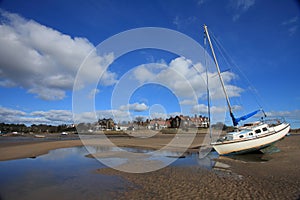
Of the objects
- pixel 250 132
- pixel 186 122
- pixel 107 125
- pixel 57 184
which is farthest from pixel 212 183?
pixel 107 125

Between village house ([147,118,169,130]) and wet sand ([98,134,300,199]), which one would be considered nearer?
wet sand ([98,134,300,199])

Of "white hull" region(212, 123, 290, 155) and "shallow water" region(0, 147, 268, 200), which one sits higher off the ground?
"white hull" region(212, 123, 290, 155)

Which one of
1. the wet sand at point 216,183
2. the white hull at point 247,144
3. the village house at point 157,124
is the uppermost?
the village house at point 157,124

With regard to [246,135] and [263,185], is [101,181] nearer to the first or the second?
[263,185]

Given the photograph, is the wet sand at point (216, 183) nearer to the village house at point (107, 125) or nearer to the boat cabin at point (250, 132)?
the boat cabin at point (250, 132)

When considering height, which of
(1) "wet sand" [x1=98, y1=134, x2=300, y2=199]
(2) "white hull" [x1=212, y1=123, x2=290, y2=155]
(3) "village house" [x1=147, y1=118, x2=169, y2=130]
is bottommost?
(1) "wet sand" [x1=98, y1=134, x2=300, y2=199]

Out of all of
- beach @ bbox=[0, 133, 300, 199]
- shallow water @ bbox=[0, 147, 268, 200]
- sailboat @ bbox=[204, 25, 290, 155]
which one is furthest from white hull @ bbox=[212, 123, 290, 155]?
shallow water @ bbox=[0, 147, 268, 200]

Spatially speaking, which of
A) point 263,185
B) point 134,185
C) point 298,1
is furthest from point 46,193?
point 298,1

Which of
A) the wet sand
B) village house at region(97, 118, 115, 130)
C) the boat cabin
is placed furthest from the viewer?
village house at region(97, 118, 115, 130)

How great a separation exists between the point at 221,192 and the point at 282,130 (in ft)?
51.0

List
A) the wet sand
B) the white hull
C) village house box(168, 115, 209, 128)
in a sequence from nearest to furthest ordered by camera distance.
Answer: the wet sand < the white hull < village house box(168, 115, 209, 128)

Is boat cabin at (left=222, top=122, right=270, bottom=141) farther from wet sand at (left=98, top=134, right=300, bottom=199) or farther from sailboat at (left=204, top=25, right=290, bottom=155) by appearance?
wet sand at (left=98, top=134, right=300, bottom=199)

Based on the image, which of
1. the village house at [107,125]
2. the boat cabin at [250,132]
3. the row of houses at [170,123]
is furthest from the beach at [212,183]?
the village house at [107,125]

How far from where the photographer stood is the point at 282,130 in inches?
797
